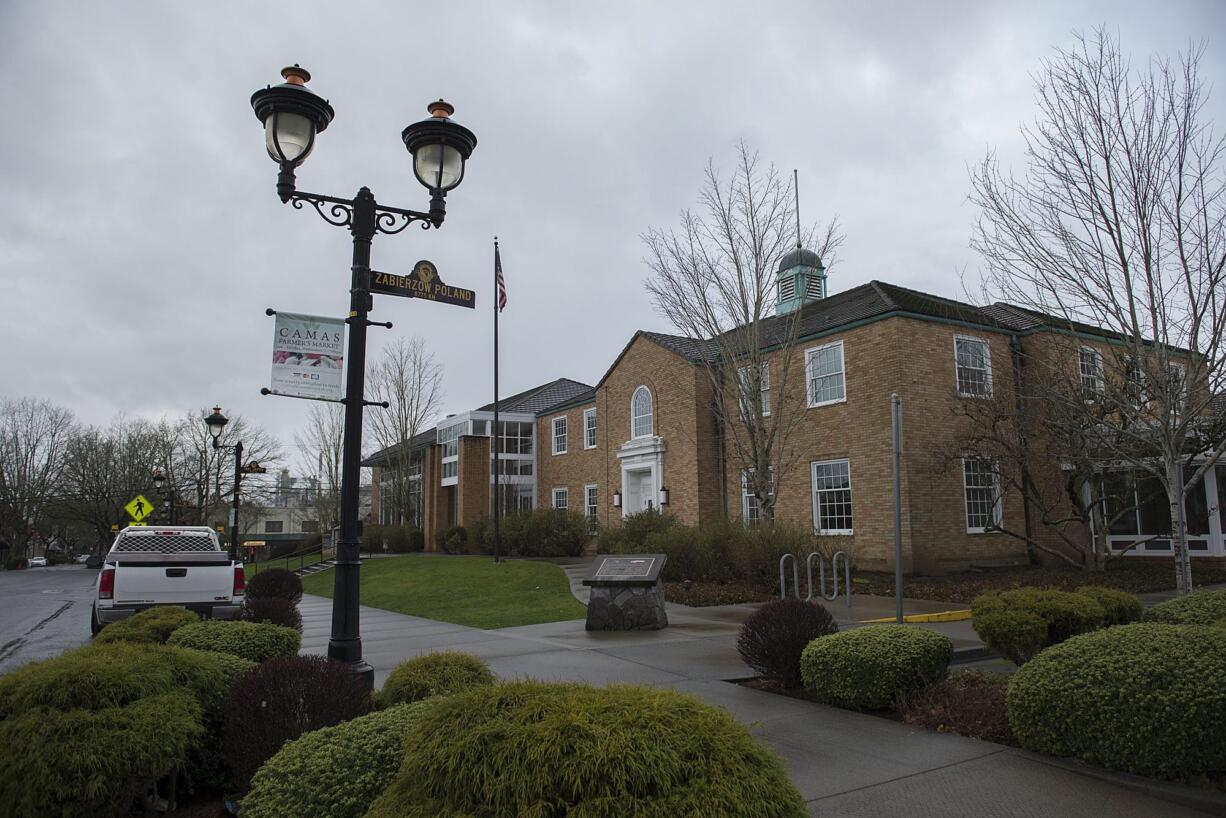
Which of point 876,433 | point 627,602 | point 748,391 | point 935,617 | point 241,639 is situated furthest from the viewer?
point 876,433

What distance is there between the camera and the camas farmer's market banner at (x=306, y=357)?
6496 mm

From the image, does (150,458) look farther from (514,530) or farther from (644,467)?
(644,467)

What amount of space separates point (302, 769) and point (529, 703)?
1.16m

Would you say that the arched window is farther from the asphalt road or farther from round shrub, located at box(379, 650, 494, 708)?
round shrub, located at box(379, 650, 494, 708)

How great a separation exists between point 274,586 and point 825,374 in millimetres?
14702

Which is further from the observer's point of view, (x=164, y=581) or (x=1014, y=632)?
(x=164, y=581)

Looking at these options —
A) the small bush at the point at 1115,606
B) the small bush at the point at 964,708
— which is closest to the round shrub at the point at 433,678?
the small bush at the point at 964,708

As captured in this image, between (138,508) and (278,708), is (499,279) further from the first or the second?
(278,708)

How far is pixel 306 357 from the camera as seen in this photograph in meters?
6.57

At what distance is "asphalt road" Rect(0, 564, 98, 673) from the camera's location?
1212cm

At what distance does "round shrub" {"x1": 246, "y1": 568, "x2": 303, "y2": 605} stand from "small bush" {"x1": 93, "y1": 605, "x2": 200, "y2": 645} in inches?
264

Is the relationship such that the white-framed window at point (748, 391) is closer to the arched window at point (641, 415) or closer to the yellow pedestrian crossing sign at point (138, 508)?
the arched window at point (641, 415)

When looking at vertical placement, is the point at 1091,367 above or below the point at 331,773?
above

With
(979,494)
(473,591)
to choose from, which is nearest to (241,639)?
(473,591)
